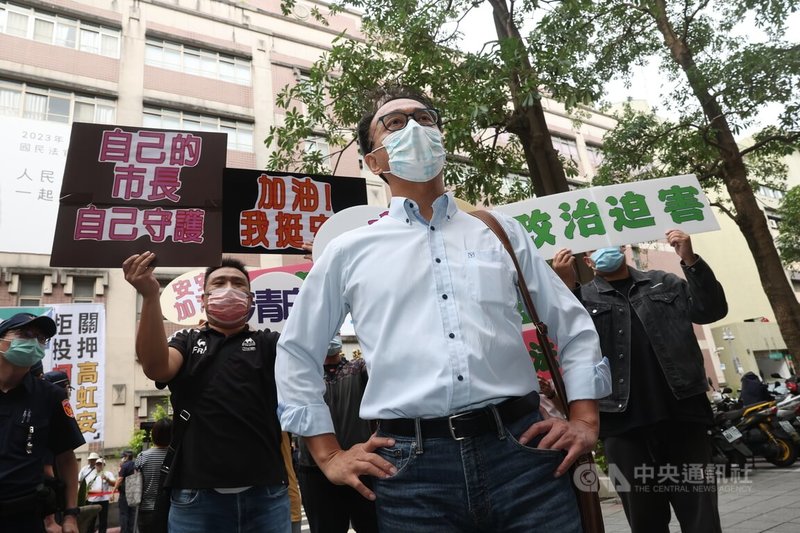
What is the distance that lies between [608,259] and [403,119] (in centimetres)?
178

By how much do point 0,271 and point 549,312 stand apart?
17.2m

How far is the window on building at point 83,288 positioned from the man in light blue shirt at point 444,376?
16652 millimetres

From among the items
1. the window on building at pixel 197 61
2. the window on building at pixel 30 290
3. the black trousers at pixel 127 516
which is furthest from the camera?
the window on building at pixel 197 61

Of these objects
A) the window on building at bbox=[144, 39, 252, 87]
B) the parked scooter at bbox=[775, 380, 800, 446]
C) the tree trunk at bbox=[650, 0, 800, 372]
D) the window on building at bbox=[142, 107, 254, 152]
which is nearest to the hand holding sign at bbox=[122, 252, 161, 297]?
the tree trunk at bbox=[650, 0, 800, 372]

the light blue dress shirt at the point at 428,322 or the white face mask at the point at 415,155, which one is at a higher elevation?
the white face mask at the point at 415,155

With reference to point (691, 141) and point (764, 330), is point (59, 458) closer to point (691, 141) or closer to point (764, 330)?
point (691, 141)

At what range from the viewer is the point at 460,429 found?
1.40 meters

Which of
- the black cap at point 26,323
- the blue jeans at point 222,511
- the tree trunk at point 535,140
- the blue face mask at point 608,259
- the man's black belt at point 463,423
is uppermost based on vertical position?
the tree trunk at point 535,140

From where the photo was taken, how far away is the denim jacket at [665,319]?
8.82ft

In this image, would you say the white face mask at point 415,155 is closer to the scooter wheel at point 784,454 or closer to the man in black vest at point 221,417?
the man in black vest at point 221,417

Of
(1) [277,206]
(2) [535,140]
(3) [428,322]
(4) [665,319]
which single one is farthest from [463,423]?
(2) [535,140]

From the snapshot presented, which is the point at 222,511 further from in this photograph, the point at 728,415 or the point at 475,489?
the point at 728,415

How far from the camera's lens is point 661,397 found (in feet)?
8.77

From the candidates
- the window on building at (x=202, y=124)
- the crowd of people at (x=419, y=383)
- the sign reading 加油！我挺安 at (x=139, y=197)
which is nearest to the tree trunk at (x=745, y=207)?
the crowd of people at (x=419, y=383)
